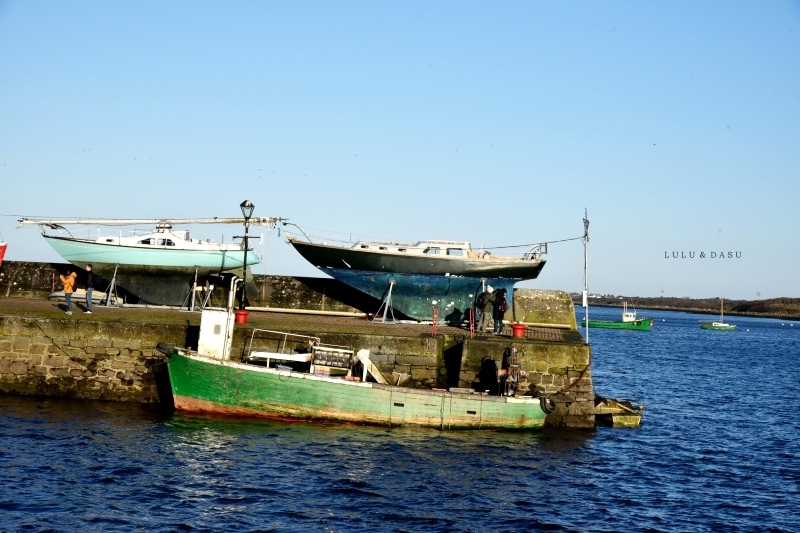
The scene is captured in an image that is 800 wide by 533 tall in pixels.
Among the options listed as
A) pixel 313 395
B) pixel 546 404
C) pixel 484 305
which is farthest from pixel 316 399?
pixel 484 305

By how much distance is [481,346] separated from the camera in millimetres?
26031

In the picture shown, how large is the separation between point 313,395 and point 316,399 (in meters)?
0.15

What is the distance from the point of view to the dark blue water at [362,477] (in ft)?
54.3

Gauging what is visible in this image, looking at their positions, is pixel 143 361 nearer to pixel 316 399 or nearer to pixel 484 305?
pixel 316 399

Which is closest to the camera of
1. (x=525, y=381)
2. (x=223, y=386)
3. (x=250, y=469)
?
(x=250, y=469)

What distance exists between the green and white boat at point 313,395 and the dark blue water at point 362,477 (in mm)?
458

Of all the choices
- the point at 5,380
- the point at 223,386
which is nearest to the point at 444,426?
the point at 223,386

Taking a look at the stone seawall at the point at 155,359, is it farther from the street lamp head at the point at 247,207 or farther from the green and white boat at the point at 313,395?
the street lamp head at the point at 247,207

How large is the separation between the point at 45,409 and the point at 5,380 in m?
2.71

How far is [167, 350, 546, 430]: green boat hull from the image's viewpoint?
2334 cm

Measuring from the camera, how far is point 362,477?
19.3 metres

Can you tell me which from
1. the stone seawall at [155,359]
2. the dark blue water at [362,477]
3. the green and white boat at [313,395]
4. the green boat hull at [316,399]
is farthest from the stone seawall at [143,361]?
the green boat hull at [316,399]

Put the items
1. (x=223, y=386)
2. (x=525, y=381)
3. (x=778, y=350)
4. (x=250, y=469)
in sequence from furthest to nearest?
(x=778, y=350)
(x=525, y=381)
(x=223, y=386)
(x=250, y=469)

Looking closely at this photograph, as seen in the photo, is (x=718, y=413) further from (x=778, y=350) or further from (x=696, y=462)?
(x=778, y=350)
